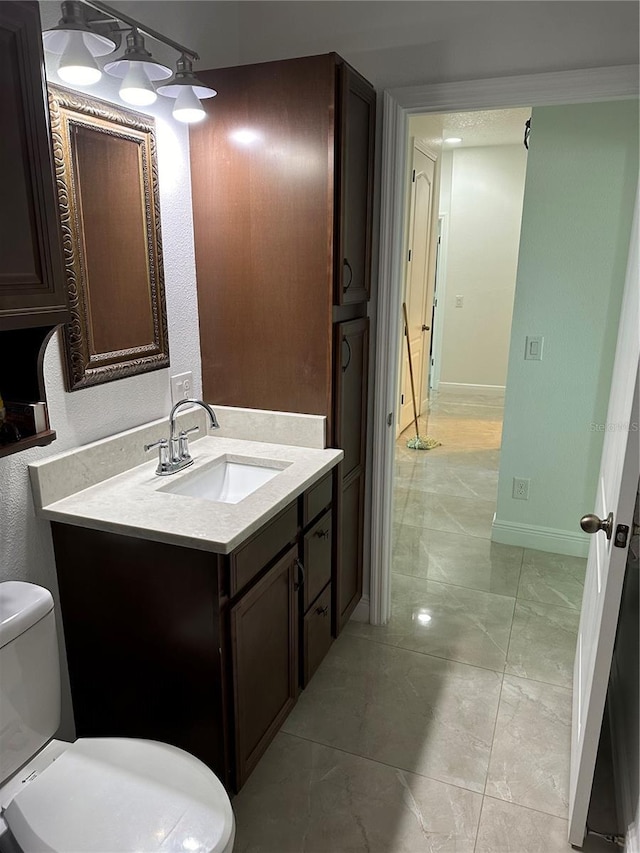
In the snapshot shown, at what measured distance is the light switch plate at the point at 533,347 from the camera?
3.11m

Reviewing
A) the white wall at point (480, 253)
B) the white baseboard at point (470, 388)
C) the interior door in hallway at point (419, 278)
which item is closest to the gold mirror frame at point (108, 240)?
the interior door in hallway at point (419, 278)

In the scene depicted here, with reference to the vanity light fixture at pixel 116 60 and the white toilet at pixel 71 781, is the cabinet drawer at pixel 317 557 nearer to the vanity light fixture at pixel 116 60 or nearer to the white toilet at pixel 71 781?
the white toilet at pixel 71 781

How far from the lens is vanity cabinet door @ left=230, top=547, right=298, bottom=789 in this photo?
1.64 m

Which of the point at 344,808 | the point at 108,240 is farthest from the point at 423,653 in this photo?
the point at 108,240

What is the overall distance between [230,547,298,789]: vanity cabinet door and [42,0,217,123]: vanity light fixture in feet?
4.57

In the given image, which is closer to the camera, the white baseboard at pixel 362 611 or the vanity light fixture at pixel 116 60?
the vanity light fixture at pixel 116 60

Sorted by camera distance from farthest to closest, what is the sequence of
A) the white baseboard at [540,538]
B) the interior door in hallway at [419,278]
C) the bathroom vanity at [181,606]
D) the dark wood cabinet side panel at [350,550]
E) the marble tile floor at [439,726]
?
1. the interior door in hallway at [419,278]
2. the white baseboard at [540,538]
3. the dark wood cabinet side panel at [350,550]
4. the marble tile floor at [439,726]
5. the bathroom vanity at [181,606]

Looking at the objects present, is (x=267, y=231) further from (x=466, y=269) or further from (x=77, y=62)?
(x=466, y=269)

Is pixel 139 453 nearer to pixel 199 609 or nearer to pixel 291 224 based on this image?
pixel 199 609

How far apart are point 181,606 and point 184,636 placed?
0.09m

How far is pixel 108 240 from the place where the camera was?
1.77 m

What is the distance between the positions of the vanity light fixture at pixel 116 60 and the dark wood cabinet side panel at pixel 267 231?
22cm

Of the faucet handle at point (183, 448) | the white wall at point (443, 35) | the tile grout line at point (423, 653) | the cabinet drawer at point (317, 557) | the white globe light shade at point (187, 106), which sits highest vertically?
the white wall at point (443, 35)

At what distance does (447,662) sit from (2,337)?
6.46 feet
